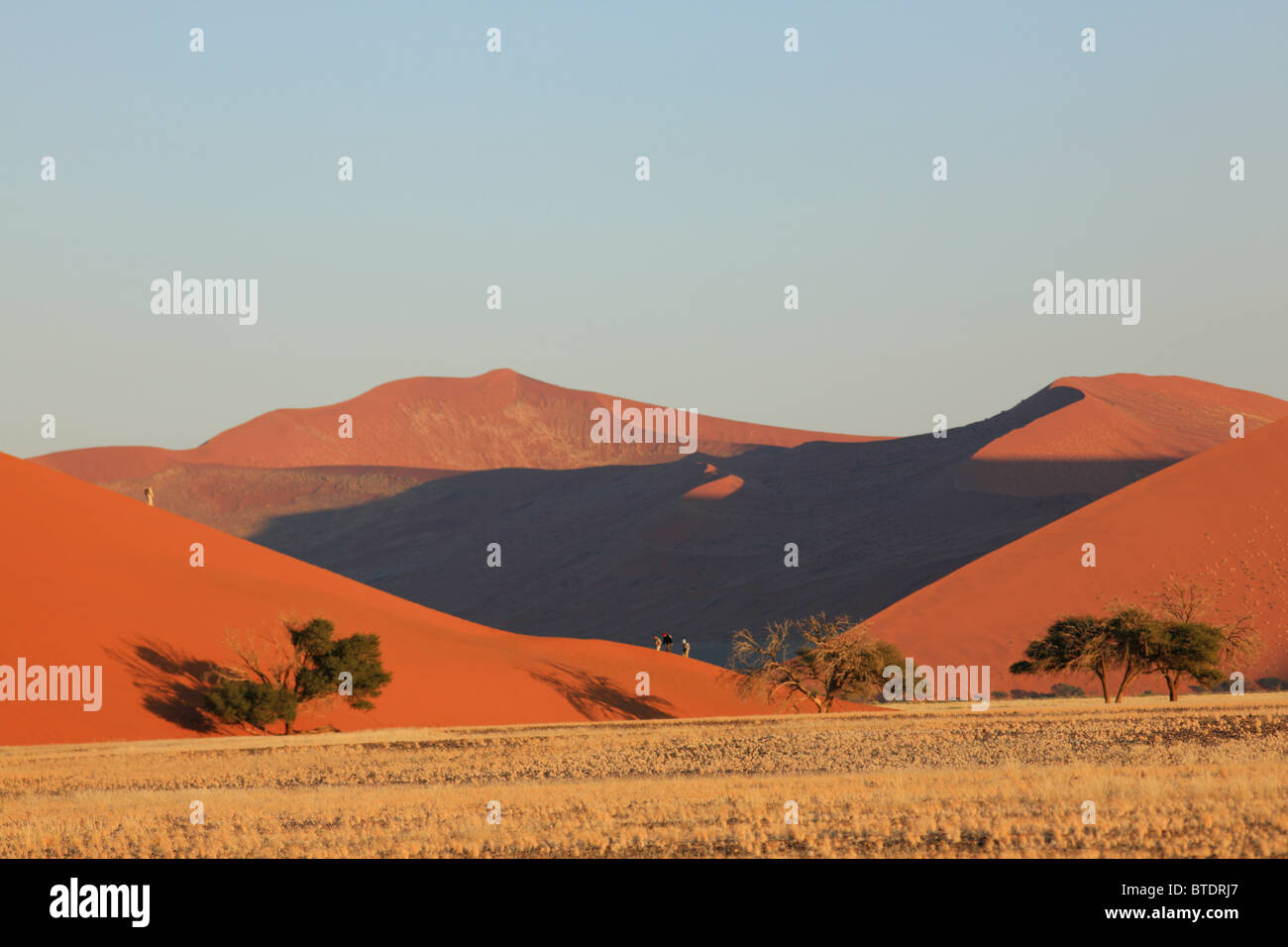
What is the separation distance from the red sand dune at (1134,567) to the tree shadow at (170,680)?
41.5 metres

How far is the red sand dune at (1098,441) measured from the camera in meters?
131

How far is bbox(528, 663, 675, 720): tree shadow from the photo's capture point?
49625 millimetres

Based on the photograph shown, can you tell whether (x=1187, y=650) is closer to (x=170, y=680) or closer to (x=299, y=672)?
(x=299, y=672)

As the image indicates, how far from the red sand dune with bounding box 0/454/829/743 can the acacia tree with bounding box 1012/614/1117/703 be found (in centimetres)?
1236

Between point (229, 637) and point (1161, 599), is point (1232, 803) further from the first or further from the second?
point (1161, 599)

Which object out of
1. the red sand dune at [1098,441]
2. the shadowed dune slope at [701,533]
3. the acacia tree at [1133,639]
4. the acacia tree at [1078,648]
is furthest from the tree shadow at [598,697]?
the red sand dune at [1098,441]

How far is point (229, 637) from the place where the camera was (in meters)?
44.9

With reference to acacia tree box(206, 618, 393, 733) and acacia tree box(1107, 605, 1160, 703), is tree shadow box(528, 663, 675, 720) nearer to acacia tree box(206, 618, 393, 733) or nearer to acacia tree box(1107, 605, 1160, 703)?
acacia tree box(206, 618, 393, 733)

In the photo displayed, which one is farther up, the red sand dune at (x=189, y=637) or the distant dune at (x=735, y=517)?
the distant dune at (x=735, y=517)

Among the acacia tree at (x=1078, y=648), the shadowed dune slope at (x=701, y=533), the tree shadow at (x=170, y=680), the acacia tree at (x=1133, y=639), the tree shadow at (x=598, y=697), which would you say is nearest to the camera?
the tree shadow at (x=170, y=680)

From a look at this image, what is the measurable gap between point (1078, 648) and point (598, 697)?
18.7 meters

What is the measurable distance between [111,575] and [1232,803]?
1618 inches

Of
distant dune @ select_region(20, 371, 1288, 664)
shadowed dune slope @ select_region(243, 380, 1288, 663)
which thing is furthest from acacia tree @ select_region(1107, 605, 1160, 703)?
distant dune @ select_region(20, 371, 1288, 664)

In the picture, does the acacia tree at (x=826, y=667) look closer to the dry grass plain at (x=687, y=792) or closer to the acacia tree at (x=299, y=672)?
the dry grass plain at (x=687, y=792)
